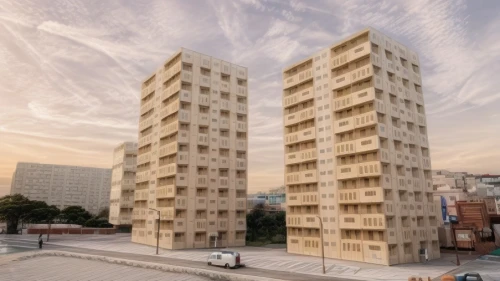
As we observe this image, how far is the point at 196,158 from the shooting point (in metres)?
69.2

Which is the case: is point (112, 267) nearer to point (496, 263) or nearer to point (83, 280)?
point (83, 280)

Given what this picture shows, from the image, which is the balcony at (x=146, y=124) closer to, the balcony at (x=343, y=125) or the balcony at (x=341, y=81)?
the balcony at (x=341, y=81)

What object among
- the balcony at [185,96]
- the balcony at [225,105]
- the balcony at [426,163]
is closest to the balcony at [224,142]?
the balcony at [225,105]

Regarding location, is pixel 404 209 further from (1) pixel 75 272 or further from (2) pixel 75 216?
(2) pixel 75 216

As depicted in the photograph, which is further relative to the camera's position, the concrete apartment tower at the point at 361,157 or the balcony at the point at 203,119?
the balcony at the point at 203,119

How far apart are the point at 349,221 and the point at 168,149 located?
37.5 metres

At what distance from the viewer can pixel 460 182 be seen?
13788 centimetres

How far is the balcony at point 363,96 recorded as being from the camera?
172 ft

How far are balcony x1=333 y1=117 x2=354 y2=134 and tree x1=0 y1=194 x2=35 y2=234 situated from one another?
87460 mm

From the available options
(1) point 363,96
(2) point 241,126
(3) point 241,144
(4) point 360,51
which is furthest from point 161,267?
(4) point 360,51

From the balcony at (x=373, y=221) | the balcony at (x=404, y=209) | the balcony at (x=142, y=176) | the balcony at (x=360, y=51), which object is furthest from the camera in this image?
the balcony at (x=142, y=176)

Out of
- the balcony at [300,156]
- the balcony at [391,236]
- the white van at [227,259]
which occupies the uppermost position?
the balcony at [300,156]

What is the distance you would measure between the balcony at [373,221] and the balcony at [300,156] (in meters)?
13.9

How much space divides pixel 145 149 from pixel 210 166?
21532mm
